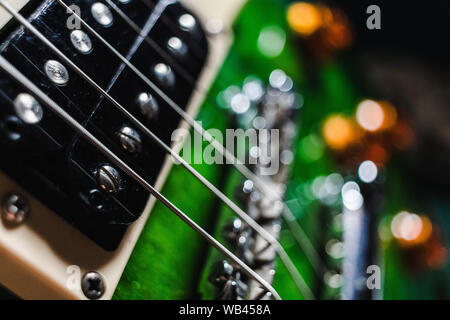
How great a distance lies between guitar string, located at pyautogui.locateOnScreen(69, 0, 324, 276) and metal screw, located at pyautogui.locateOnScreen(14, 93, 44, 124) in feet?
0.50

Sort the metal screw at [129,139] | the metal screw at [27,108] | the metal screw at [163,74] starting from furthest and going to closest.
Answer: the metal screw at [163,74] < the metal screw at [129,139] < the metal screw at [27,108]

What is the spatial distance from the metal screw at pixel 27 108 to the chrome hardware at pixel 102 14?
0.65 feet

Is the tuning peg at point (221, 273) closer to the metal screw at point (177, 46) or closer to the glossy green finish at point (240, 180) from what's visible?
the glossy green finish at point (240, 180)

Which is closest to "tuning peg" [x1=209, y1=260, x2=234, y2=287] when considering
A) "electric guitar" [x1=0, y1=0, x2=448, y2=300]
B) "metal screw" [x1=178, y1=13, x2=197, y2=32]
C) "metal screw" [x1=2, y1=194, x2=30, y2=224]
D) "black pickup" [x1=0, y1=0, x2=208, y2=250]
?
"electric guitar" [x1=0, y1=0, x2=448, y2=300]

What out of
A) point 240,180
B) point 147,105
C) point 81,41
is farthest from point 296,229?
point 81,41

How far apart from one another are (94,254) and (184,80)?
33cm

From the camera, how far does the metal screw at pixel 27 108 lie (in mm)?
486

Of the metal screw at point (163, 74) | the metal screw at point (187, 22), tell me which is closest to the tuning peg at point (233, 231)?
the metal screw at point (163, 74)

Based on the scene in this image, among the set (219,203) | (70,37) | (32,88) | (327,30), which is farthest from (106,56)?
(327,30)

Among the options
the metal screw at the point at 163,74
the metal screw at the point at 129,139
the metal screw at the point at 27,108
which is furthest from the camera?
the metal screw at the point at 163,74

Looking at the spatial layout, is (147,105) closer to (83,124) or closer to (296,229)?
(83,124)

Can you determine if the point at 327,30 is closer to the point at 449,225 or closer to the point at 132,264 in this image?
the point at 449,225

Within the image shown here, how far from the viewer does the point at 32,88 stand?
0.48m

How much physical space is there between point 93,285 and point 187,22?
17.8 inches
